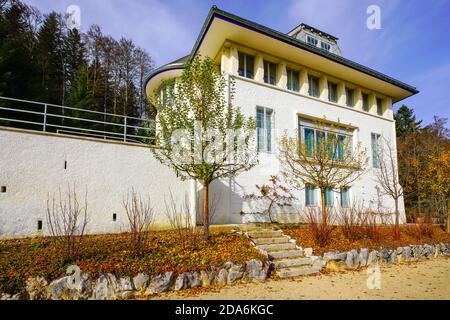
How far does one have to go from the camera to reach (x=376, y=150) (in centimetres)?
1680

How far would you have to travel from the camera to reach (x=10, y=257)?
5598 millimetres

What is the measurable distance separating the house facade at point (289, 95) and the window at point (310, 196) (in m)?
0.05

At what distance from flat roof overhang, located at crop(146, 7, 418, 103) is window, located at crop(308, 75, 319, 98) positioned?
0.56m

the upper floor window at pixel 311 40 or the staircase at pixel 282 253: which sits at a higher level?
the upper floor window at pixel 311 40

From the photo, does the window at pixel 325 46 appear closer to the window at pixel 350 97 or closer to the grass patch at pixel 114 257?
the window at pixel 350 97

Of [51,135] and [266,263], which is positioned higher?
[51,135]

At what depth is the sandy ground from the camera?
542cm

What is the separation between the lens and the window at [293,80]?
14.3 meters

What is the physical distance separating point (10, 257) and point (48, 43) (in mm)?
27577

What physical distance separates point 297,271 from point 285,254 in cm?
82

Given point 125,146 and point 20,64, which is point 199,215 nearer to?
point 125,146

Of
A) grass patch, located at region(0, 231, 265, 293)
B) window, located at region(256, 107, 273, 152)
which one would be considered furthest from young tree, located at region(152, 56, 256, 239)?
window, located at region(256, 107, 273, 152)

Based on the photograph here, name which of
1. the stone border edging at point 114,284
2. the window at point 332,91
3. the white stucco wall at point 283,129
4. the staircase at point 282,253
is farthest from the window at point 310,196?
the stone border edging at point 114,284
